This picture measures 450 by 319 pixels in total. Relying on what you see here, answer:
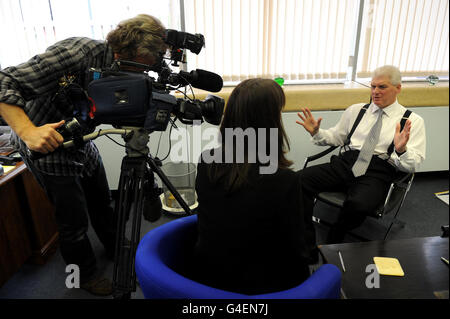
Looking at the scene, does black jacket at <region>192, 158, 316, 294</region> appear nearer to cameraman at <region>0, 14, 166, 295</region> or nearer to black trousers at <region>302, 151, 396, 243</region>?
cameraman at <region>0, 14, 166, 295</region>

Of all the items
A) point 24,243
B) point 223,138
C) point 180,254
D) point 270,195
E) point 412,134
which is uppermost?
point 223,138

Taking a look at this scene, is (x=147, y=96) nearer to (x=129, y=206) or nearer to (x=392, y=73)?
(x=129, y=206)

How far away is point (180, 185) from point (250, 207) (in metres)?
1.74

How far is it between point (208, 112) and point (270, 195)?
19.0 inches

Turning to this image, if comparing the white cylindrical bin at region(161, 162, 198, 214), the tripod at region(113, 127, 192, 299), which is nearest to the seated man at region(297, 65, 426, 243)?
the white cylindrical bin at region(161, 162, 198, 214)

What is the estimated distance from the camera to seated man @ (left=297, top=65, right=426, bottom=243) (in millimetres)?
1866

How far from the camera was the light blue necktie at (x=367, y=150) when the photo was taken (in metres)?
2.03

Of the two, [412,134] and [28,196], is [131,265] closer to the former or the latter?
[28,196]

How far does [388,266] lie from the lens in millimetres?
1177

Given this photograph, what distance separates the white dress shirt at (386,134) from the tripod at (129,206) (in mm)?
1428

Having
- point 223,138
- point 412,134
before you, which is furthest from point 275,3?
point 223,138

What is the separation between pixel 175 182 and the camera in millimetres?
2549

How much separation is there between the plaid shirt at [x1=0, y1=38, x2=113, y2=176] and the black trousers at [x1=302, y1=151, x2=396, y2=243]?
4.75ft

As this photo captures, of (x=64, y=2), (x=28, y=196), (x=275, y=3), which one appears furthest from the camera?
(x=275, y=3)
